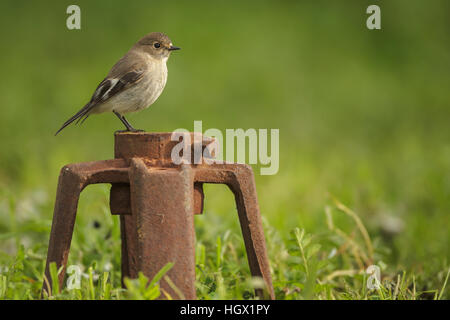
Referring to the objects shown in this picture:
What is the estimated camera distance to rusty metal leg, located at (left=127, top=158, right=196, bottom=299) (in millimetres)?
2439

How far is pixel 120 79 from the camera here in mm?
3078

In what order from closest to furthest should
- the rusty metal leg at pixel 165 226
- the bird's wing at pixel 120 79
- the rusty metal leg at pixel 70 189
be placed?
the rusty metal leg at pixel 165 226
the rusty metal leg at pixel 70 189
the bird's wing at pixel 120 79

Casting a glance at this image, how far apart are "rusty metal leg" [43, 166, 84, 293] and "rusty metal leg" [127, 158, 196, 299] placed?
11.4 inches

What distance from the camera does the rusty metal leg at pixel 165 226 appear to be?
244 cm

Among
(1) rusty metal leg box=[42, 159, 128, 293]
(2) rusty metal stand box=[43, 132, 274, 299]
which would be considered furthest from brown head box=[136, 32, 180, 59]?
(1) rusty metal leg box=[42, 159, 128, 293]

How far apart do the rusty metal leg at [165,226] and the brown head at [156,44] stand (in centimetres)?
82

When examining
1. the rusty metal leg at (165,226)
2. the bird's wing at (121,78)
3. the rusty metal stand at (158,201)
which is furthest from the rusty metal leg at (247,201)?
the bird's wing at (121,78)

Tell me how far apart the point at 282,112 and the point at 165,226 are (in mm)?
6062

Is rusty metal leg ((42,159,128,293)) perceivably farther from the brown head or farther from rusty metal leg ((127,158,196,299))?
the brown head

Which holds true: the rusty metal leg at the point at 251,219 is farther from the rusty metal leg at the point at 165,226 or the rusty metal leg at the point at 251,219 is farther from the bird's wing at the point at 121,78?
the bird's wing at the point at 121,78

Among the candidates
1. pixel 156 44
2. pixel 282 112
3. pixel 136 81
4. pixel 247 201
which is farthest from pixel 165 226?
pixel 282 112

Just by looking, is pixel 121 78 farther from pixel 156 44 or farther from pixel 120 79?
pixel 156 44

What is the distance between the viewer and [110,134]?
729 centimetres
